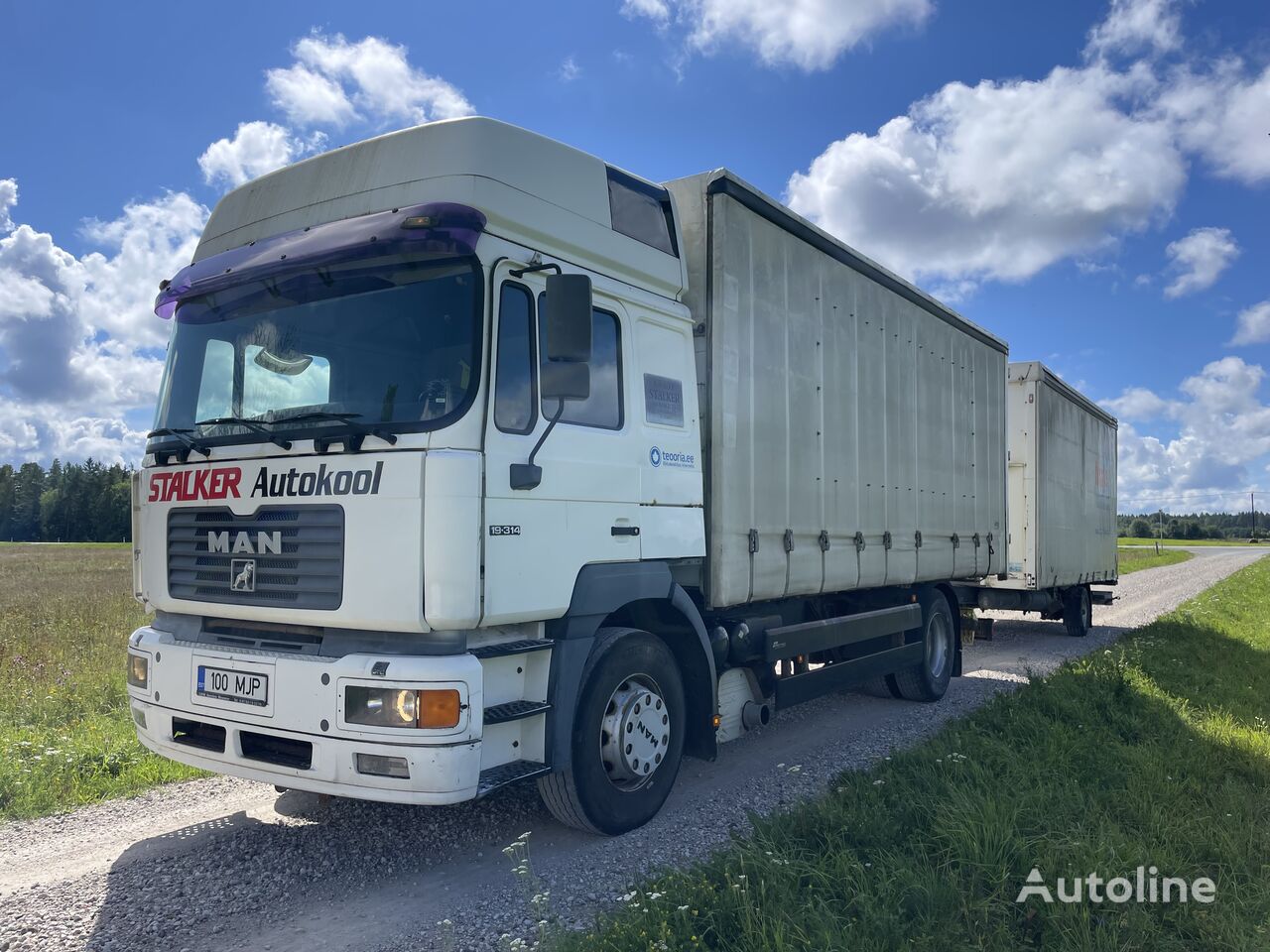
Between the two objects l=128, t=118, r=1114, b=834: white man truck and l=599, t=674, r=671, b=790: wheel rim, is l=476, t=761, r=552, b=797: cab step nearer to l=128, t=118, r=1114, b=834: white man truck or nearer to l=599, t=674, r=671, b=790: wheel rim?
l=128, t=118, r=1114, b=834: white man truck

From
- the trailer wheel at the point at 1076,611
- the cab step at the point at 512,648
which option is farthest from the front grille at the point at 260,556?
the trailer wheel at the point at 1076,611

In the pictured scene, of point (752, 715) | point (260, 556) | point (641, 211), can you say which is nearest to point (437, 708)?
point (260, 556)

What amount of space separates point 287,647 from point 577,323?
1984 millimetres

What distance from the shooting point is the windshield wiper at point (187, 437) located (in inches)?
169

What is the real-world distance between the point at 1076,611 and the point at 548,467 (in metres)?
12.8

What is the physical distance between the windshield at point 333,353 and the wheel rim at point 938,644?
242 inches

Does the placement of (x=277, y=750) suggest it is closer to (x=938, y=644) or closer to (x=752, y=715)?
(x=752, y=715)

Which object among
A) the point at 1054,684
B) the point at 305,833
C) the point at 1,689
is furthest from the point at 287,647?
the point at 1054,684

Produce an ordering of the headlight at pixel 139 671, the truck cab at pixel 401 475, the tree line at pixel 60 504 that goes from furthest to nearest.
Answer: the tree line at pixel 60 504 < the headlight at pixel 139 671 < the truck cab at pixel 401 475

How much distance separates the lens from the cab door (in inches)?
155

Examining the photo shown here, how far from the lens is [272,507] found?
4035mm

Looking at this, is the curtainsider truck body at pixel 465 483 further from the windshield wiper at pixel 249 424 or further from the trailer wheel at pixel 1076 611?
the trailer wheel at pixel 1076 611

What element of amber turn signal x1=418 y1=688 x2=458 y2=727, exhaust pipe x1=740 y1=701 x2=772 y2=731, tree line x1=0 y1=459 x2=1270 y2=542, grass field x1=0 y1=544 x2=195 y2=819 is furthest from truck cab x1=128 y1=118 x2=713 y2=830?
tree line x1=0 y1=459 x2=1270 y2=542

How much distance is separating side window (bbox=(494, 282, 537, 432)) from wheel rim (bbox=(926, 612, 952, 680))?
574 cm
